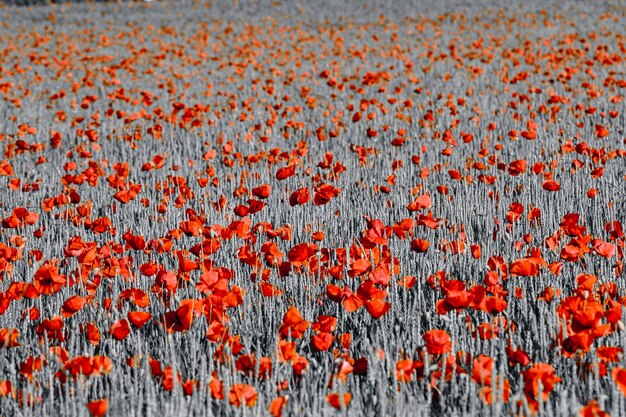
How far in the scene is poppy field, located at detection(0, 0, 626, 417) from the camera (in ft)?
5.69

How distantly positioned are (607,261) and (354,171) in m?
2.20

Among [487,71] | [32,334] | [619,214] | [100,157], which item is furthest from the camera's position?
[487,71]

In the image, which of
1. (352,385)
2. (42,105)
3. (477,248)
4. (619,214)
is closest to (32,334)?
(352,385)

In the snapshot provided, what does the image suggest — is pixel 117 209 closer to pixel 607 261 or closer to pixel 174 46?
pixel 607 261

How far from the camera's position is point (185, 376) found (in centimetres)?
193

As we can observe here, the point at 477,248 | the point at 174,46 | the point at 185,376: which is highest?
the point at 174,46

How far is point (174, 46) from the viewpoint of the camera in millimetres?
13758

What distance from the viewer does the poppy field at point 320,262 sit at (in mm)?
1735

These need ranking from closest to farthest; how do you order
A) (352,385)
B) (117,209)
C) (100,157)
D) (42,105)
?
(352,385), (117,209), (100,157), (42,105)

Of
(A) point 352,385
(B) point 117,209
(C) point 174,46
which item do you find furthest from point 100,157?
(C) point 174,46

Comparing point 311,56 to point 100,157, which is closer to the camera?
point 100,157

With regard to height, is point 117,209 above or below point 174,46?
below

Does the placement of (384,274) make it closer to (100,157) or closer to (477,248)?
(477,248)

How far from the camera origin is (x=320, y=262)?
8.45 feet
